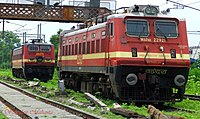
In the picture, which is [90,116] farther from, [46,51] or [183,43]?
[46,51]

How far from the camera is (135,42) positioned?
642 inches

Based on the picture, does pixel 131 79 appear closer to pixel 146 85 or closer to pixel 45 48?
pixel 146 85

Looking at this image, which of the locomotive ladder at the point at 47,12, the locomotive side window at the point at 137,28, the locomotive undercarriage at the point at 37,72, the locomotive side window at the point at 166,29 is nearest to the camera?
the locomotive side window at the point at 137,28

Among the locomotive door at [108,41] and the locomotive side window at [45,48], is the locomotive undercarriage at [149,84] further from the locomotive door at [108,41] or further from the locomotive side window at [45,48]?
the locomotive side window at [45,48]

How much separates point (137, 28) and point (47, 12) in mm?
17789

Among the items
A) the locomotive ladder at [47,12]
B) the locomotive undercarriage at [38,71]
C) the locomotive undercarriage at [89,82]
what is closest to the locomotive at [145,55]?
the locomotive undercarriage at [89,82]

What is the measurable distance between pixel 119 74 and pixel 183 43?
2639mm

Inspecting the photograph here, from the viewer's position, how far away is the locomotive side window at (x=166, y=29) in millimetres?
16797

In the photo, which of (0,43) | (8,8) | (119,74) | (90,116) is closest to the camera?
(90,116)

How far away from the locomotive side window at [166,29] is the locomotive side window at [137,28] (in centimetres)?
42

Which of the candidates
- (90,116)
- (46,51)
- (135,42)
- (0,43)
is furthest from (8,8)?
(0,43)

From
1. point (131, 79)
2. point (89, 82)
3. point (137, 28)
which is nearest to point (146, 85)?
point (131, 79)

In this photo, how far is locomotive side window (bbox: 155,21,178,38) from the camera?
661 inches

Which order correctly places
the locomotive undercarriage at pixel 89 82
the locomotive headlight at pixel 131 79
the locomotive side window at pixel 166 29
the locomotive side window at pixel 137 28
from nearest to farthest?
the locomotive headlight at pixel 131 79 → the locomotive side window at pixel 137 28 → the locomotive side window at pixel 166 29 → the locomotive undercarriage at pixel 89 82
